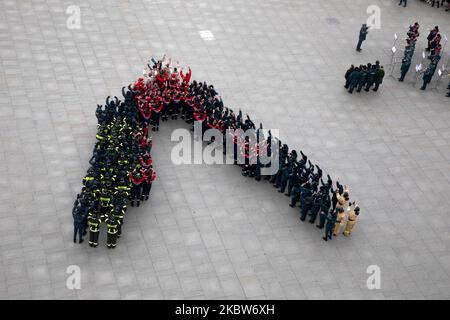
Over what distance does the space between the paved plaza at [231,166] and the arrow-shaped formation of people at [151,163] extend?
491 millimetres

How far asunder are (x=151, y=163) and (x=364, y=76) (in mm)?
9755

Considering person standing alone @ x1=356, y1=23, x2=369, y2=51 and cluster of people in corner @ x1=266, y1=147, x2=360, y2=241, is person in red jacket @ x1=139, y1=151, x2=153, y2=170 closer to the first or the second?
cluster of people in corner @ x1=266, y1=147, x2=360, y2=241

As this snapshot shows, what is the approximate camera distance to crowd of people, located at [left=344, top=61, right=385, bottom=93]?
88.2 feet

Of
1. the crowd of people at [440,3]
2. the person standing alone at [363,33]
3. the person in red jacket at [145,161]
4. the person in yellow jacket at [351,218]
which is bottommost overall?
the person in yellow jacket at [351,218]

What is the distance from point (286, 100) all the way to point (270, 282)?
30.1 ft

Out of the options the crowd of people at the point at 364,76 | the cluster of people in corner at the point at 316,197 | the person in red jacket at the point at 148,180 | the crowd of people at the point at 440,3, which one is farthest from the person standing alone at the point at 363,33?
the person in red jacket at the point at 148,180

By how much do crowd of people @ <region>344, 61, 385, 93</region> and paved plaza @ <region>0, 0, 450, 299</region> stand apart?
0.43 m

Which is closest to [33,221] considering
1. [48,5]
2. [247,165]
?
[247,165]

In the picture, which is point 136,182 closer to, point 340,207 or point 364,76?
point 340,207

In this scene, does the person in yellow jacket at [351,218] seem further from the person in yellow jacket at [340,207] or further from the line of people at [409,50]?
the line of people at [409,50]

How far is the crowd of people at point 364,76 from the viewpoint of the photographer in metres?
26.9

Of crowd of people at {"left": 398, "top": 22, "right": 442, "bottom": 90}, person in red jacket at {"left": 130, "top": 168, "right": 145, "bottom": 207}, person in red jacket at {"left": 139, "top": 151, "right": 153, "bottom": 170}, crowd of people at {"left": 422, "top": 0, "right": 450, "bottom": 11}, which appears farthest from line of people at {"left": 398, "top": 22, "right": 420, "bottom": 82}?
person in red jacket at {"left": 130, "top": 168, "right": 145, "bottom": 207}

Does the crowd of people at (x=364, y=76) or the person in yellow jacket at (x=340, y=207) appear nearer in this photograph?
the person in yellow jacket at (x=340, y=207)

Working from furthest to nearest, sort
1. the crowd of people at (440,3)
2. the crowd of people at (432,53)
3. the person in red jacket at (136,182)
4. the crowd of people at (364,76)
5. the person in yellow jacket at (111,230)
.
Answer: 1. the crowd of people at (440,3)
2. the crowd of people at (432,53)
3. the crowd of people at (364,76)
4. the person in red jacket at (136,182)
5. the person in yellow jacket at (111,230)
